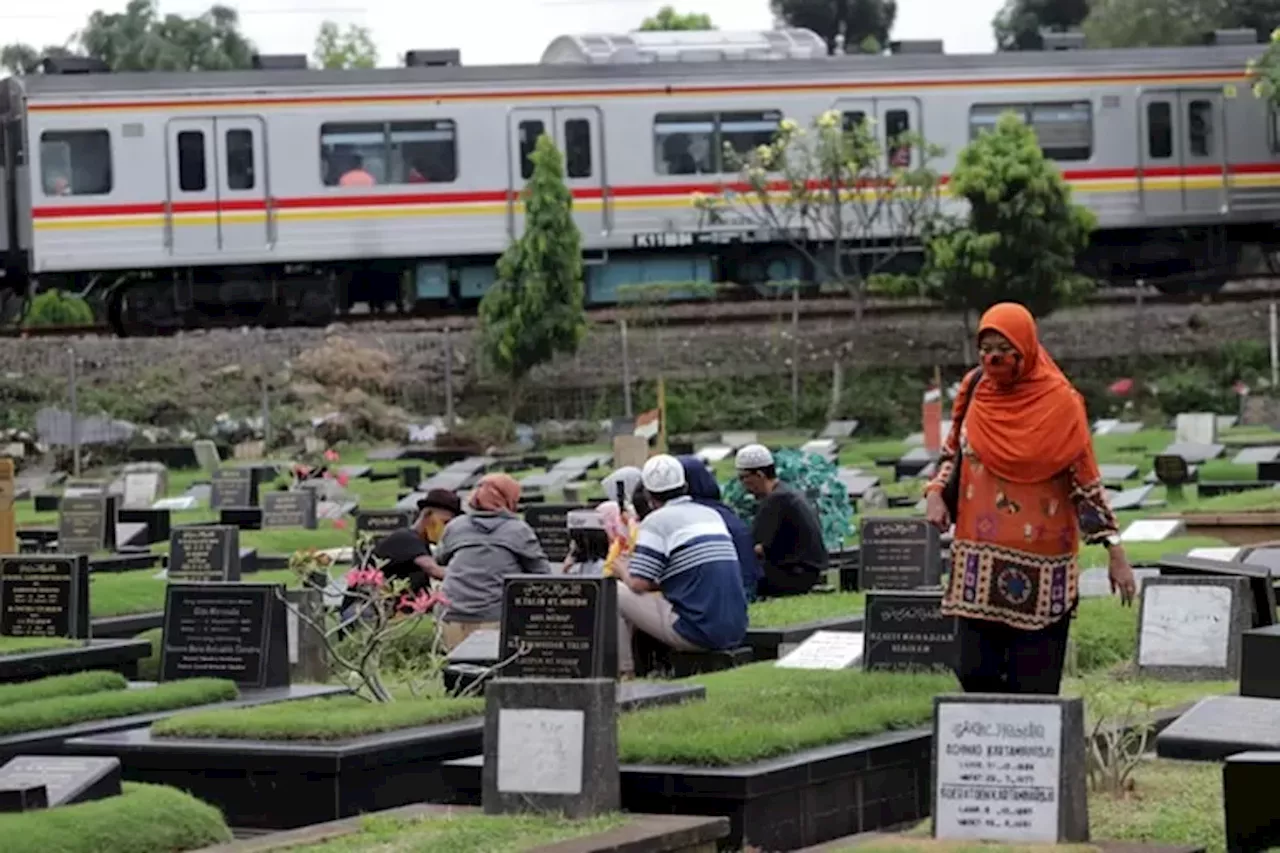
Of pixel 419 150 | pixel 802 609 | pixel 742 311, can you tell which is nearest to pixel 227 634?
pixel 802 609

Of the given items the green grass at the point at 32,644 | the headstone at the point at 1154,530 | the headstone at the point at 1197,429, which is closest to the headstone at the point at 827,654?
the green grass at the point at 32,644

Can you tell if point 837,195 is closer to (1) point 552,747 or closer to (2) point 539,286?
(2) point 539,286

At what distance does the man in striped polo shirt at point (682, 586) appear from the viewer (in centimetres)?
1404

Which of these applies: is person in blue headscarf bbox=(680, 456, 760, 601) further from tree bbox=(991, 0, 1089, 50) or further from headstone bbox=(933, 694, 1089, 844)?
tree bbox=(991, 0, 1089, 50)

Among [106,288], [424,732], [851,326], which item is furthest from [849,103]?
[424,732]

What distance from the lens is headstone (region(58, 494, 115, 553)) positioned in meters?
23.1

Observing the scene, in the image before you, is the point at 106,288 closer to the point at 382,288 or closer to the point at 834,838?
the point at 382,288

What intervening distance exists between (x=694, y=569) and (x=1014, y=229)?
2667 centimetres

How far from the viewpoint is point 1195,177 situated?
4272 cm

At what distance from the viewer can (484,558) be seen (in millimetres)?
15750

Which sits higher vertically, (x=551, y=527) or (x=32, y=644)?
(x=551, y=527)

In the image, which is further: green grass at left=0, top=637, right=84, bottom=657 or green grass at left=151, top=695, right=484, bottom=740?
green grass at left=0, top=637, right=84, bottom=657

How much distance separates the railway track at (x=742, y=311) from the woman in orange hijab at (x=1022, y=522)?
94.0ft

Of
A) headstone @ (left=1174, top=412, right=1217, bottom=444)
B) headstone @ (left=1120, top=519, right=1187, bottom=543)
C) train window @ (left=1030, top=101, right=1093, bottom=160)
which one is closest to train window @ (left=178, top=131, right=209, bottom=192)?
train window @ (left=1030, top=101, right=1093, bottom=160)
